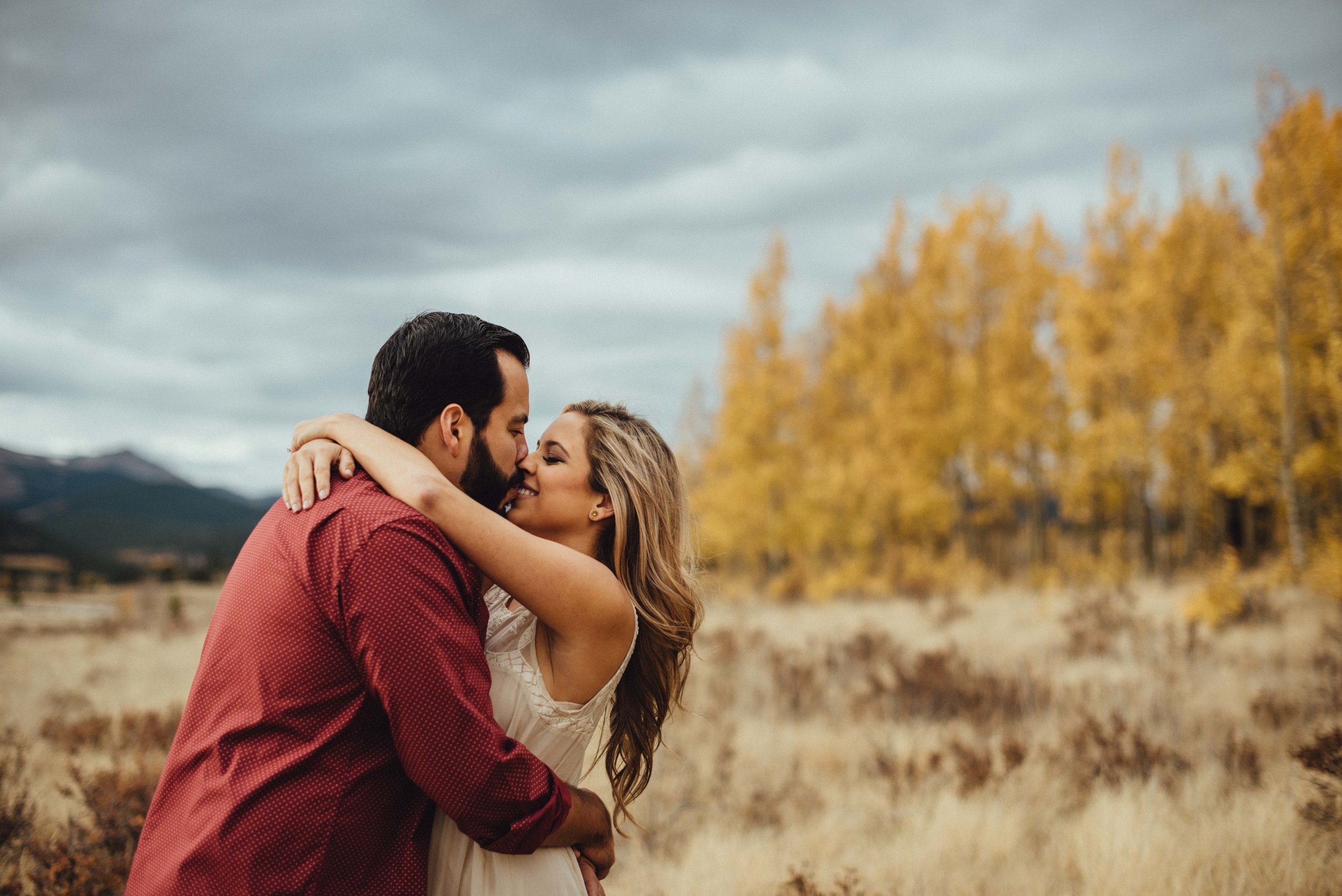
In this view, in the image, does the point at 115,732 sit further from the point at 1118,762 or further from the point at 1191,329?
the point at 1191,329

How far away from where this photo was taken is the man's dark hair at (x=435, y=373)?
1997mm

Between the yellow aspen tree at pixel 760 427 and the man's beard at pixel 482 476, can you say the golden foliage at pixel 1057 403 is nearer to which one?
the yellow aspen tree at pixel 760 427

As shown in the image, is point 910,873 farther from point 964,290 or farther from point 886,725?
point 964,290

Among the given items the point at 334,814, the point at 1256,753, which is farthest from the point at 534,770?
the point at 1256,753

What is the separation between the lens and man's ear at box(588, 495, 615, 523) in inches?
95.2

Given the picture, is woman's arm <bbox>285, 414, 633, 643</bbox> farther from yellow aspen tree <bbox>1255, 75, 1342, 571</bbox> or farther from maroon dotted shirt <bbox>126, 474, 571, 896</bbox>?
yellow aspen tree <bbox>1255, 75, 1342, 571</bbox>

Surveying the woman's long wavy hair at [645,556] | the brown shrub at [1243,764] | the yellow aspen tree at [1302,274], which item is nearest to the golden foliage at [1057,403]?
the yellow aspen tree at [1302,274]

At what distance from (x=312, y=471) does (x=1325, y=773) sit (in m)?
5.18

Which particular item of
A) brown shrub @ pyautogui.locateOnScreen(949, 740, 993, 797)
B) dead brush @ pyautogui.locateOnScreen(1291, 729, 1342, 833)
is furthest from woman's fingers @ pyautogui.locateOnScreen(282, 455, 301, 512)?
brown shrub @ pyautogui.locateOnScreen(949, 740, 993, 797)

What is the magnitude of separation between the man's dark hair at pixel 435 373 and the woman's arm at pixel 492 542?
0.23 feet

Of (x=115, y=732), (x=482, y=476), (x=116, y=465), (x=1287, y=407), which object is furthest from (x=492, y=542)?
(x=116, y=465)

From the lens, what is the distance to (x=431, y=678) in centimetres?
158

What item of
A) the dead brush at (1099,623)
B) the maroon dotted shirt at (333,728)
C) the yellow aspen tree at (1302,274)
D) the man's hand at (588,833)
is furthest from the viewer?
the yellow aspen tree at (1302,274)

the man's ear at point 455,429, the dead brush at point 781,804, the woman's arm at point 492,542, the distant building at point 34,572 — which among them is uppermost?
the man's ear at point 455,429
